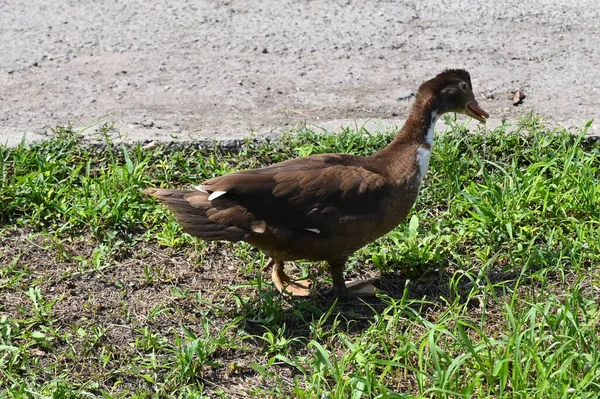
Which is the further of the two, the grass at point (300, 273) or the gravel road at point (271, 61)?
the gravel road at point (271, 61)

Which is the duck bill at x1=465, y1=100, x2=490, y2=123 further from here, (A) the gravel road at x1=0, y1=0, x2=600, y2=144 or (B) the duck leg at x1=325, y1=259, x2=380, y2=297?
(B) the duck leg at x1=325, y1=259, x2=380, y2=297

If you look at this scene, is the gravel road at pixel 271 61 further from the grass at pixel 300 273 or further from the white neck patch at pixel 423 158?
the white neck patch at pixel 423 158

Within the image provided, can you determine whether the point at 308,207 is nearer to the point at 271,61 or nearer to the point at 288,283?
the point at 288,283

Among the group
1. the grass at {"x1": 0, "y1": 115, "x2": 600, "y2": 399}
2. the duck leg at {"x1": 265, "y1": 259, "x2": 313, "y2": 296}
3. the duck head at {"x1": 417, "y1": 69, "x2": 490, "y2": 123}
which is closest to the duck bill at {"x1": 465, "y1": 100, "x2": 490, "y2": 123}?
the duck head at {"x1": 417, "y1": 69, "x2": 490, "y2": 123}

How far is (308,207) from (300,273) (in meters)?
0.63

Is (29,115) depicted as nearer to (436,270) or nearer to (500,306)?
(436,270)

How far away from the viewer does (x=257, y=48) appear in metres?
7.00

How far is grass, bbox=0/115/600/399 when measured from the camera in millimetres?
3877

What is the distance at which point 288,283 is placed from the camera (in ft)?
15.4

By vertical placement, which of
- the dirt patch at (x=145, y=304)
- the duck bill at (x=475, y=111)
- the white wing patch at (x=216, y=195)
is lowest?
the dirt patch at (x=145, y=304)

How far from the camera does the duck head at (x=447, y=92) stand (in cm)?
487

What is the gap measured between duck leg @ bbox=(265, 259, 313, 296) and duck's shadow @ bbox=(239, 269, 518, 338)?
4 cm

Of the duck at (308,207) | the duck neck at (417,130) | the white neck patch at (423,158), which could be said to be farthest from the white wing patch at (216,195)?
the white neck patch at (423,158)

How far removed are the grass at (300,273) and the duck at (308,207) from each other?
266 millimetres
